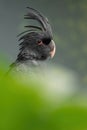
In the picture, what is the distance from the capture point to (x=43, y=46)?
2.96 meters

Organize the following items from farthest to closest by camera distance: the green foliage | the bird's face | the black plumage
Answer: the bird's face → the black plumage → the green foliage

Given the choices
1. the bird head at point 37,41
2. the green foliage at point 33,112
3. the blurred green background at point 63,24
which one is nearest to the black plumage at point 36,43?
the bird head at point 37,41

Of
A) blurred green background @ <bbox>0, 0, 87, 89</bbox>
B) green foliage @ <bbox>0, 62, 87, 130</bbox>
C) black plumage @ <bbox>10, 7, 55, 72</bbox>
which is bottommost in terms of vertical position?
green foliage @ <bbox>0, 62, 87, 130</bbox>

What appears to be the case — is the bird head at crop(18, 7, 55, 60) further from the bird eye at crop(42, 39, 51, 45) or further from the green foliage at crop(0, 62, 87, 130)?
the green foliage at crop(0, 62, 87, 130)

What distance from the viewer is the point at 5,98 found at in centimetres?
23

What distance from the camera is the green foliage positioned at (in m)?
0.23

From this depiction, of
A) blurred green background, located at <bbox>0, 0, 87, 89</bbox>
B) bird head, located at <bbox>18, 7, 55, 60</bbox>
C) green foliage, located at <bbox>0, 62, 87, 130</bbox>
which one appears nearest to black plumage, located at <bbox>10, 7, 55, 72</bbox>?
bird head, located at <bbox>18, 7, 55, 60</bbox>

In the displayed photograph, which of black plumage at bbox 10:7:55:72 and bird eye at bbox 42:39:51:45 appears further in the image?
bird eye at bbox 42:39:51:45

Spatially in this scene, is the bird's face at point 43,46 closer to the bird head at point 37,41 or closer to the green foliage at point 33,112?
the bird head at point 37,41

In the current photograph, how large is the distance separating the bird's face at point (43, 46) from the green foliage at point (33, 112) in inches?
103

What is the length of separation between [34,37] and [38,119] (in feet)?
8.66

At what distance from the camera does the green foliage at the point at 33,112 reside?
23 centimetres

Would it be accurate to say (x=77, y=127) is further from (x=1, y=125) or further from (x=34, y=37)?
(x=34, y=37)

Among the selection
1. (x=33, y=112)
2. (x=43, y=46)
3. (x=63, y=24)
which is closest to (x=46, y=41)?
(x=43, y=46)
